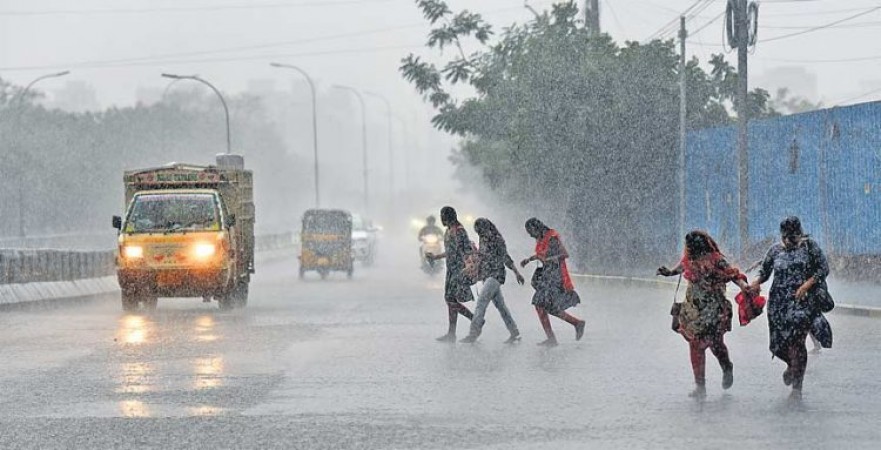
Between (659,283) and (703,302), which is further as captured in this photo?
(659,283)

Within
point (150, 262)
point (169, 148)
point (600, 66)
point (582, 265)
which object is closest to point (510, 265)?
point (150, 262)

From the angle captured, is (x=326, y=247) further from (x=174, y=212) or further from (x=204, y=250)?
(x=204, y=250)

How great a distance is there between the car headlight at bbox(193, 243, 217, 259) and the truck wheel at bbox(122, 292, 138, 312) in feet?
4.21

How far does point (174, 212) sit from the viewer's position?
26.6 meters

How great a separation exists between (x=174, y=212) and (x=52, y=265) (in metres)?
4.49

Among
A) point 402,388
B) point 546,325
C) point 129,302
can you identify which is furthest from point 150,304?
point 402,388

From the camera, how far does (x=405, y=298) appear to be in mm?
30344

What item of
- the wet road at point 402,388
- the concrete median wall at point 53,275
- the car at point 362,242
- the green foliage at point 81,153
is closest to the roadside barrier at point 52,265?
the concrete median wall at point 53,275

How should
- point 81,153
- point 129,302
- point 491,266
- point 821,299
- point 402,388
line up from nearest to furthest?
point 821,299
point 402,388
point 491,266
point 129,302
point 81,153

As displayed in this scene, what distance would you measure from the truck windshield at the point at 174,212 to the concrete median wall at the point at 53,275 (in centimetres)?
285

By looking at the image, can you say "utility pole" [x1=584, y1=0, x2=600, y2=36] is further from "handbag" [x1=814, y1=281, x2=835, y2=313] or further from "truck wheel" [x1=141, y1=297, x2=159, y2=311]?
"handbag" [x1=814, y1=281, x2=835, y2=313]

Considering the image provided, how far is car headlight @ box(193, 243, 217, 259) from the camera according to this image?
25797 millimetres

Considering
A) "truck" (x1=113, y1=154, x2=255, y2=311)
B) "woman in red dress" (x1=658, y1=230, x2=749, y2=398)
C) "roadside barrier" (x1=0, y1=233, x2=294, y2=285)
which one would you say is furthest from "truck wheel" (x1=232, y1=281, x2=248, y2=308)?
"woman in red dress" (x1=658, y1=230, x2=749, y2=398)

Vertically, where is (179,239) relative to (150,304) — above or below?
above
